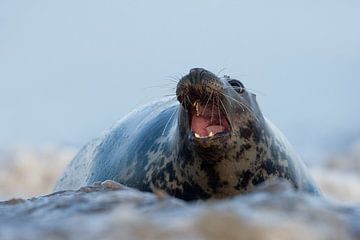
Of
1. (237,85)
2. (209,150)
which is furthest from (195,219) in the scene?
(237,85)

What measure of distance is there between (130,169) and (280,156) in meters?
0.75

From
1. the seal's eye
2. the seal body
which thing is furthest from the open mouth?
the seal's eye

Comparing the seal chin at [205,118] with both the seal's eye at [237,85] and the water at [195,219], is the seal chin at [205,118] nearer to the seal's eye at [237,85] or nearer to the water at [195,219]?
the seal's eye at [237,85]

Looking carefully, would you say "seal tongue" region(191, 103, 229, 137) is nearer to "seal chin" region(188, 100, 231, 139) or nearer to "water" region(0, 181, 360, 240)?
"seal chin" region(188, 100, 231, 139)

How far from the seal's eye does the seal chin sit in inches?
10.5

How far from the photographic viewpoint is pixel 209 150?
3.88m

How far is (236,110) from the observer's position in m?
4.09

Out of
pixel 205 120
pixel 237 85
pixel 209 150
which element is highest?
pixel 237 85

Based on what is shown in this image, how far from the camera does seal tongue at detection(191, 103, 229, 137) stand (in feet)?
Result: 13.0

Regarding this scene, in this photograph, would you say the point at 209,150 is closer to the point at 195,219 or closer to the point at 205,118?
the point at 205,118

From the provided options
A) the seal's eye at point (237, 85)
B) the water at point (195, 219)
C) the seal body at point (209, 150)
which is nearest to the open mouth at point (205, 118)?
the seal body at point (209, 150)

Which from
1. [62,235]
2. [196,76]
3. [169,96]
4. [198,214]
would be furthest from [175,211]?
[169,96]

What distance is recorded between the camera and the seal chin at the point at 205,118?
3.95 meters

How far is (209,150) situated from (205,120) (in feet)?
0.58
